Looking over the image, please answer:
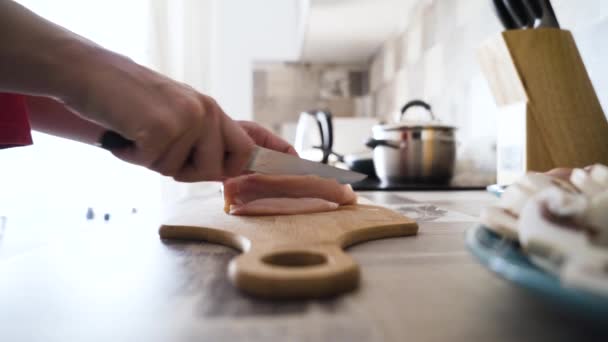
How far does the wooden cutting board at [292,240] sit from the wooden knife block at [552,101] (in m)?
0.37

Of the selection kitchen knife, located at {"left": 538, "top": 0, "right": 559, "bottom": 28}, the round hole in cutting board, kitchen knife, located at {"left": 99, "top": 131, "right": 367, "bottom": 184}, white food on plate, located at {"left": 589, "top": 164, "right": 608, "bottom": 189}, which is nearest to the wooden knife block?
kitchen knife, located at {"left": 538, "top": 0, "right": 559, "bottom": 28}

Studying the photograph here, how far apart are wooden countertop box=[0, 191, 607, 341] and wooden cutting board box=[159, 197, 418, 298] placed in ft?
0.04

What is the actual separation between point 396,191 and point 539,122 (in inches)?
15.5

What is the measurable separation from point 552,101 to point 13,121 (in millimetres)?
908

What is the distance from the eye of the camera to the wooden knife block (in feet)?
2.51

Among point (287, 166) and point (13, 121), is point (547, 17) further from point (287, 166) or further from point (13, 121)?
point (13, 121)

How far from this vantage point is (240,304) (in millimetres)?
296

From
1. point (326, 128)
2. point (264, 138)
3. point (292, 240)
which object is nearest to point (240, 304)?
point (292, 240)

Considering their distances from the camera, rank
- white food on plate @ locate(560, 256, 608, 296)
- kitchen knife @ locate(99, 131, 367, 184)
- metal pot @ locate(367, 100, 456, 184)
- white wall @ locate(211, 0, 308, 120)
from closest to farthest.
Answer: white food on plate @ locate(560, 256, 608, 296) < kitchen knife @ locate(99, 131, 367, 184) < metal pot @ locate(367, 100, 456, 184) < white wall @ locate(211, 0, 308, 120)

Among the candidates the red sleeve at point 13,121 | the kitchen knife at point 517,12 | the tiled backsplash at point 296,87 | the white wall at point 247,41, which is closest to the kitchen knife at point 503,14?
the kitchen knife at point 517,12

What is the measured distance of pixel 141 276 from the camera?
14.7 inches

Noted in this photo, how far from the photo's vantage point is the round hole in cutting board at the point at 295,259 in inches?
14.0

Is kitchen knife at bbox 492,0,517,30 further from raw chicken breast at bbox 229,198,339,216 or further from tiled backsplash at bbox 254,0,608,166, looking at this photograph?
raw chicken breast at bbox 229,198,339,216

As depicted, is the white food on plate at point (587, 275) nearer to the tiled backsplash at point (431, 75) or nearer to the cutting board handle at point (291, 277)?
the cutting board handle at point (291, 277)
